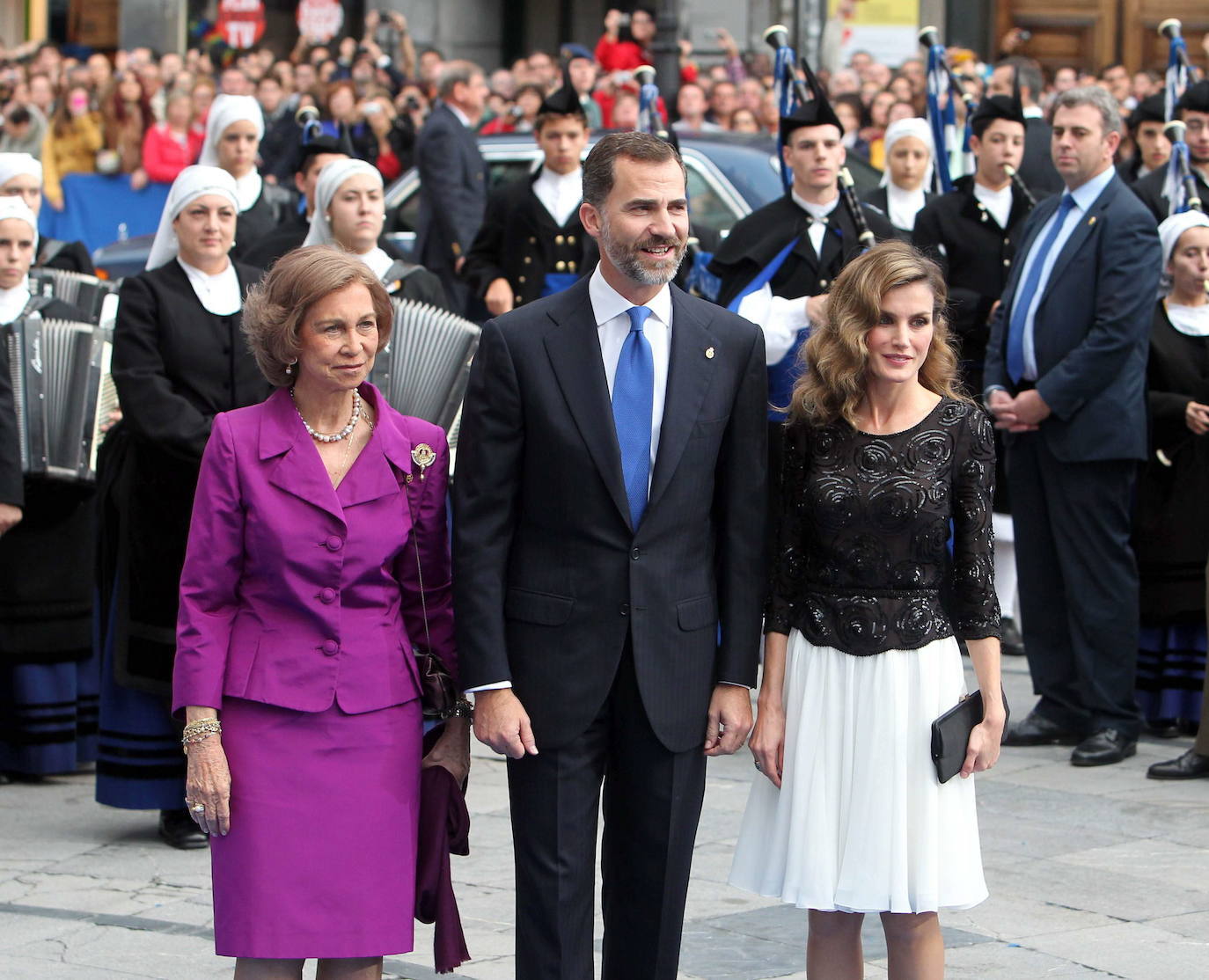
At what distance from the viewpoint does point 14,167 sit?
8.08 meters

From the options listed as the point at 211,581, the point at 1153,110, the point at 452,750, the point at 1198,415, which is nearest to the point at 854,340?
the point at 452,750

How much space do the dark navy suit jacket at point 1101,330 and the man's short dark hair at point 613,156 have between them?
3.64 metres

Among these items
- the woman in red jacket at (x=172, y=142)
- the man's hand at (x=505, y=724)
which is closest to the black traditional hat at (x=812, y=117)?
the man's hand at (x=505, y=724)

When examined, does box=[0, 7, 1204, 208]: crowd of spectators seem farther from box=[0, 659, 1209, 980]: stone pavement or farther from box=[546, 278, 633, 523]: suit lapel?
box=[546, 278, 633, 523]: suit lapel

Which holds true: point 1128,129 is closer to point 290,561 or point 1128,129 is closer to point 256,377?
point 256,377

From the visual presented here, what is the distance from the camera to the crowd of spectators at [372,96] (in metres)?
16.0

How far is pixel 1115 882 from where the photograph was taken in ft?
20.1

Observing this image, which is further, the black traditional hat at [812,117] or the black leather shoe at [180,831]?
the black traditional hat at [812,117]

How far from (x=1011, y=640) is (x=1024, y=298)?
8.35 ft

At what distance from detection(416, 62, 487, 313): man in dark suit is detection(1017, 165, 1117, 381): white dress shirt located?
4859 millimetres

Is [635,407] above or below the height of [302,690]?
above

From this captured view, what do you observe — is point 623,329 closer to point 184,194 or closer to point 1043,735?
point 184,194

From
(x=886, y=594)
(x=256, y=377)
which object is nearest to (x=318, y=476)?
(x=886, y=594)

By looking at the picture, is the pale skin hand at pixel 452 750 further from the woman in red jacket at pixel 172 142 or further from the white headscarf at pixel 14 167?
the woman in red jacket at pixel 172 142
